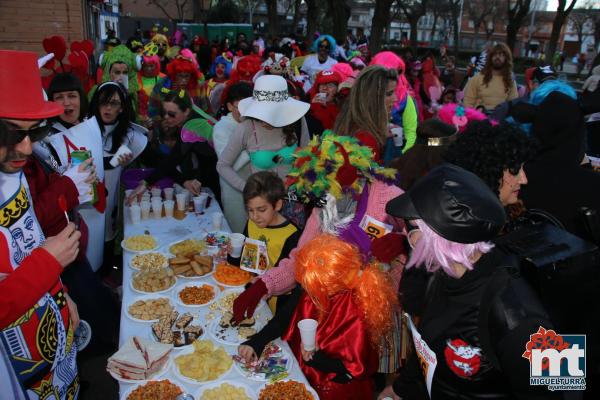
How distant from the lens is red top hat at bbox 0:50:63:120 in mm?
1928

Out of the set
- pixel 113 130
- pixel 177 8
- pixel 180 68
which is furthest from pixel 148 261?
pixel 177 8

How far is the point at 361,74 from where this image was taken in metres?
3.80

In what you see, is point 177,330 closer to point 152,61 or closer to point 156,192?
point 156,192

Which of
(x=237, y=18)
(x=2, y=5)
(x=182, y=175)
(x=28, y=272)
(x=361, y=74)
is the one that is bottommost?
(x=182, y=175)

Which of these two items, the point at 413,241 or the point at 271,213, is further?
the point at 271,213

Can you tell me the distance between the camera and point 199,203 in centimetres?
396

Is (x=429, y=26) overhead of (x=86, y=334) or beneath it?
overhead

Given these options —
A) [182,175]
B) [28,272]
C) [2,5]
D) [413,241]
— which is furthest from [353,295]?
[2,5]

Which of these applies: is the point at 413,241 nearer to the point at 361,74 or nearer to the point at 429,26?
the point at 361,74

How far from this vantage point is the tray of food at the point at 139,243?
3252 millimetres

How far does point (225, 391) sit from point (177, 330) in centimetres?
52

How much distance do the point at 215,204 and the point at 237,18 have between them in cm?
3814

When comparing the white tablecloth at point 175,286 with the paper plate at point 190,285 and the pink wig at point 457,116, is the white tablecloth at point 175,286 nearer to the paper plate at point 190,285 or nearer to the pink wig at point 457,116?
the paper plate at point 190,285

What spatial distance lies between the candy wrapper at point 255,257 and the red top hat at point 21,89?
1.29 meters
